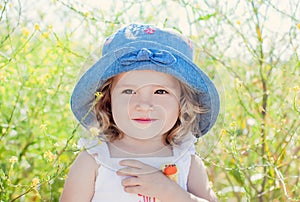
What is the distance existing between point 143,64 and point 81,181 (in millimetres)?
342

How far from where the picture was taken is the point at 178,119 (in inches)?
78.4

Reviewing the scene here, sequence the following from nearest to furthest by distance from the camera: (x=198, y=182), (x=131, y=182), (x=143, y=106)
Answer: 1. (x=143, y=106)
2. (x=131, y=182)
3. (x=198, y=182)

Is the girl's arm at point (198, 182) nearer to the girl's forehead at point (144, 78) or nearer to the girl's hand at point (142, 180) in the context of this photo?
the girl's hand at point (142, 180)

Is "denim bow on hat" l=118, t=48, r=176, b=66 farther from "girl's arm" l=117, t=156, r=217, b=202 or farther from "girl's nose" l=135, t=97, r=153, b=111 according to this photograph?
"girl's arm" l=117, t=156, r=217, b=202

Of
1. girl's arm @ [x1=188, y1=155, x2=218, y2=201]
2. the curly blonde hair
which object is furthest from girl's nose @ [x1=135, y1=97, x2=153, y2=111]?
girl's arm @ [x1=188, y1=155, x2=218, y2=201]

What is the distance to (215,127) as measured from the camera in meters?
2.01

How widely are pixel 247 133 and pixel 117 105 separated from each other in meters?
1.14

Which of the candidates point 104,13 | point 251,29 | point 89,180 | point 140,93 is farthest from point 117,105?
point 251,29

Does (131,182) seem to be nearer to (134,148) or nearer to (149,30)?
(134,148)

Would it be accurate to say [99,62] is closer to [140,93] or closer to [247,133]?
[140,93]

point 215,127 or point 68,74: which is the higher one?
point 68,74

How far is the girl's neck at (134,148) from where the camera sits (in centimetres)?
195

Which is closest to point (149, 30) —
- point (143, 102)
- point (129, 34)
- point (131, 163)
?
point (129, 34)

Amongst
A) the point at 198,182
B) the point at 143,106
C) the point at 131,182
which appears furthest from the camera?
the point at 198,182
